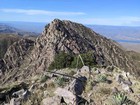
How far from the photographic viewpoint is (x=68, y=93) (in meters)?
15.2

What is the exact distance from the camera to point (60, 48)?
10619 cm

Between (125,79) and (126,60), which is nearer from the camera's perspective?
(125,79)

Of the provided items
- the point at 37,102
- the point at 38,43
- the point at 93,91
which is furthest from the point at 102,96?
the point at 38,43

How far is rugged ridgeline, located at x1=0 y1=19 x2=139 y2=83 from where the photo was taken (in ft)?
348

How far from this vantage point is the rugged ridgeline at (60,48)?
106 meters

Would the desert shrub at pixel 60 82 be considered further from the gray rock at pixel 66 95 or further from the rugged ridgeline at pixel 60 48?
the rugged ridgeline at pixel 60 48

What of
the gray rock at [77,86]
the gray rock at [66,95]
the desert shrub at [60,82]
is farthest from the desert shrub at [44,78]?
the gray rock at [66,95]

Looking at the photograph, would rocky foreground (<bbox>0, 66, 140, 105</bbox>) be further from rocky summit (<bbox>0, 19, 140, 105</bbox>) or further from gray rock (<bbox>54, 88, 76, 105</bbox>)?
rocky summit (<bbox>0, 19, 140, 105</bbox>)

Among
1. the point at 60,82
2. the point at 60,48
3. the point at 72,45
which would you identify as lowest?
the point at 60,48

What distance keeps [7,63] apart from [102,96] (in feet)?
344

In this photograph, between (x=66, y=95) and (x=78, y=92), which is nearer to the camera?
(x=66, y=95)

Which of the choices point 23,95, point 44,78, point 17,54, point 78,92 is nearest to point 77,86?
point 78,92

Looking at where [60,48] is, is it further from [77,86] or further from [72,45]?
[77,86]

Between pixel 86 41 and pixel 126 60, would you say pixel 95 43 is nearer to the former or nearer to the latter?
pixel 86 41
